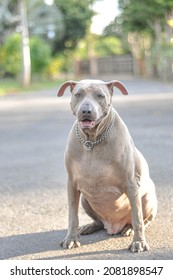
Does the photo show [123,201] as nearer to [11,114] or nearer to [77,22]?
[11,114]

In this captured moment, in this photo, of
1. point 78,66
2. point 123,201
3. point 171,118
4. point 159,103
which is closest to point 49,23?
point 78,66

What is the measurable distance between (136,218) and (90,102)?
43.8 inches

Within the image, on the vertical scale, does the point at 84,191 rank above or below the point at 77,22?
below

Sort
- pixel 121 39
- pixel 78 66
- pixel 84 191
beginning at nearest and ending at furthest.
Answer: pixel 84 191 → pixel 78 66 → pixel 121 39

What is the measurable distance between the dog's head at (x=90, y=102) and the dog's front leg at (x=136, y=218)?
683mm

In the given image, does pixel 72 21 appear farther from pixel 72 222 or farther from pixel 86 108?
pixel 86 108

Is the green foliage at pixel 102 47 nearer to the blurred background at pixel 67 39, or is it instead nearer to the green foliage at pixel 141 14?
the blurred background at pixel 67 39

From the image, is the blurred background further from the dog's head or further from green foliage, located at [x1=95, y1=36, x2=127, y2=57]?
the dog's head

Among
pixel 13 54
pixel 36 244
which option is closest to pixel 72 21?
pixel 13 54

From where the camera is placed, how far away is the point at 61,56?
48.1m

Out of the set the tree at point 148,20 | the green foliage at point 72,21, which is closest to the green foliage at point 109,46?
the tree at point 148,20

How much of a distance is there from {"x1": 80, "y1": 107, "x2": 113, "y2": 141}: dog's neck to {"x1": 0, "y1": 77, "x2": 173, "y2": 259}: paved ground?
39.0 inches

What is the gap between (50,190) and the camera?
22.4 ft
